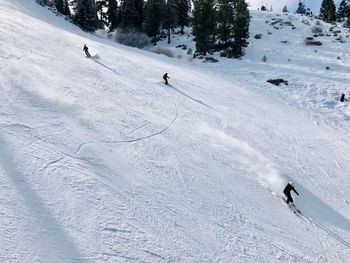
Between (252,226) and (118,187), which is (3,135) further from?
(252,226)

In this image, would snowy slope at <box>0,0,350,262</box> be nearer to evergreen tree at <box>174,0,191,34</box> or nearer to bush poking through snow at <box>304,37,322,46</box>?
bush poking through snow at <box>304,37,322,46</box>

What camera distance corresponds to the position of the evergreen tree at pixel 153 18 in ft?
172

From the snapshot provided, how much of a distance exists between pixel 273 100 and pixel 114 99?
1311 cm

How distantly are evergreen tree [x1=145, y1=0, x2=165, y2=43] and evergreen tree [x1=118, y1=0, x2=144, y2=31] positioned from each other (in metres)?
2.50

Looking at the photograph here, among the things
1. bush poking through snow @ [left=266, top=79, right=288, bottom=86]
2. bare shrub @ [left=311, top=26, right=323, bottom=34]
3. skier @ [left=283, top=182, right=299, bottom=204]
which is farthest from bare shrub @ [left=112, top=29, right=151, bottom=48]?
skier @ [left=283, top=182, right=299, bottom=204]

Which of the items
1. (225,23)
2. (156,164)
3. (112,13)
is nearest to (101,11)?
(112,13)

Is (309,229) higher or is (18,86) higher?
(18,86)

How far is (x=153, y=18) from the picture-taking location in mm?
52375

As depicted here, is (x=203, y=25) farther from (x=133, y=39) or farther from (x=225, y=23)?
(x=133, y=39)

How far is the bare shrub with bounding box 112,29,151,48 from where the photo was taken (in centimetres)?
5041

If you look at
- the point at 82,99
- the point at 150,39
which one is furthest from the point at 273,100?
the point at 150,39

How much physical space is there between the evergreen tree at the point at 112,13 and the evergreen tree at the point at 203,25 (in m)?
23.0

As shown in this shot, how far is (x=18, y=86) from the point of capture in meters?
18.1

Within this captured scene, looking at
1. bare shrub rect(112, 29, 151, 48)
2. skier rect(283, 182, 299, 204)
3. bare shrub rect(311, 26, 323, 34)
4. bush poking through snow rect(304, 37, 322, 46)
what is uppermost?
bare shrub rect(311, 26, 323, 34)
